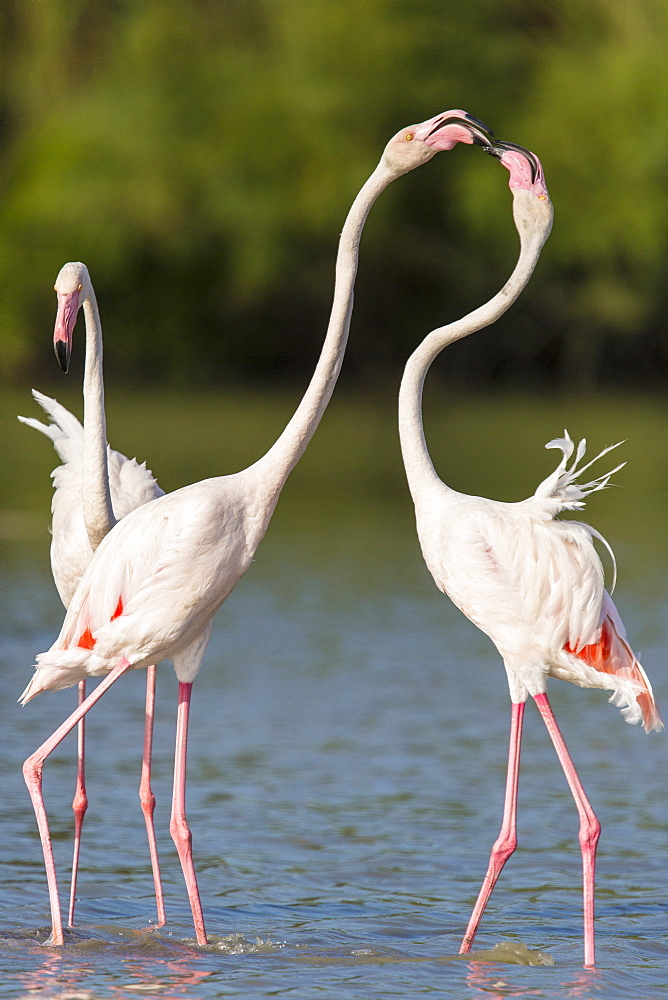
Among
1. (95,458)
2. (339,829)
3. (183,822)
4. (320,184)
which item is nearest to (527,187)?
(95,458)

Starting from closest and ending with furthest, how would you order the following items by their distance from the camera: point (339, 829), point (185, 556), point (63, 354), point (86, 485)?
point (185, 556) < point (63, 354) < point (86, 485) < point (339, 829)

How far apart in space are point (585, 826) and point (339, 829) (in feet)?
6.31

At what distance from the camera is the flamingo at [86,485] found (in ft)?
19.0

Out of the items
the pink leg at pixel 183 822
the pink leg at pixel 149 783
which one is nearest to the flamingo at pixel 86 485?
the pink leg at pixel 149 783

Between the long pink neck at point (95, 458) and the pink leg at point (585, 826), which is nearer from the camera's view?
the pink leg at point (585, 826)

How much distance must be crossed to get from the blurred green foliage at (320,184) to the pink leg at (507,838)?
34.1 m

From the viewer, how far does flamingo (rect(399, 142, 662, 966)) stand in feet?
17.3

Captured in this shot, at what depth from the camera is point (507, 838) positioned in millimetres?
5520

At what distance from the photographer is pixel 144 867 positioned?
6.64 meters

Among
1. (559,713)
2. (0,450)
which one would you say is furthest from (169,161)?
(559,713)

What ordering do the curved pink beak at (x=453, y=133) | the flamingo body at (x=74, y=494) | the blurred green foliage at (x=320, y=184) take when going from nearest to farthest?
1. the curved pink beak at (x=453, y=133)
2. the flamingo body at (x=74, y=494)
3. the blurred green foliage at (x=320, y=184)

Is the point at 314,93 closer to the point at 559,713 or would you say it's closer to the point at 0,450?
the point at 0,450

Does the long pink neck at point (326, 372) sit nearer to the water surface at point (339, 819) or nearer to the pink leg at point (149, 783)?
the pink leg at point (149, 783)

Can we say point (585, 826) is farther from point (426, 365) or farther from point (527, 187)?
point (527, 187)
